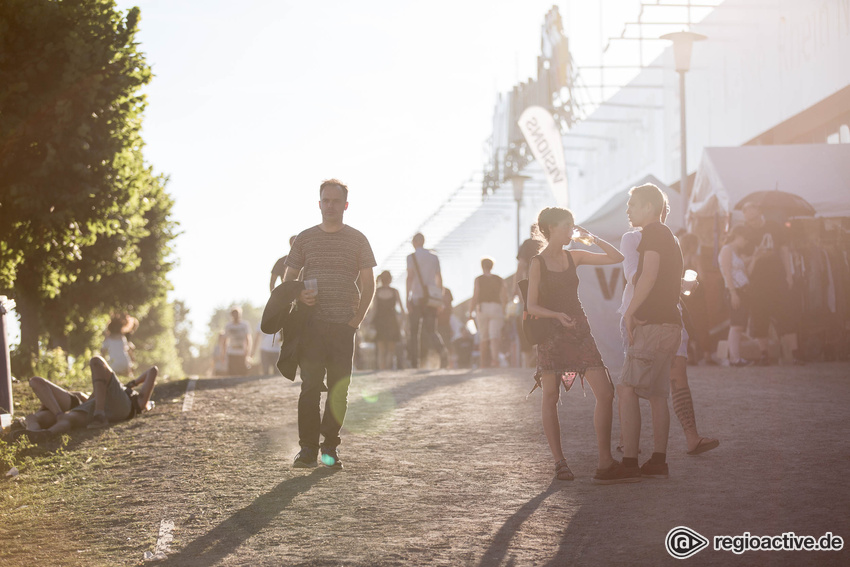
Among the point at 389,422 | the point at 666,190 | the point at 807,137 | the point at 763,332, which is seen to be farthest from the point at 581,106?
the point at 389,422

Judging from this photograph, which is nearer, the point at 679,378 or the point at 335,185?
the point at 679,378

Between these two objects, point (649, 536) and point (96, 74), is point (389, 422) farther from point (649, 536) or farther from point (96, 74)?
point (96, 74)

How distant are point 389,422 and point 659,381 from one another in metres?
3.59

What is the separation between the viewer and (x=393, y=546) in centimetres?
549

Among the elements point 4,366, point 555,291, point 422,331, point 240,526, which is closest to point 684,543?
point 555,291

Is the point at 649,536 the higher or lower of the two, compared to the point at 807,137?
lower

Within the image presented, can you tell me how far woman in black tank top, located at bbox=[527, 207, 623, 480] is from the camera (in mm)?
6840

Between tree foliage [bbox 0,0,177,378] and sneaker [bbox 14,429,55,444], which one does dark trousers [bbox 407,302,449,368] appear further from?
sneaker [bbox 14,429,55,444]

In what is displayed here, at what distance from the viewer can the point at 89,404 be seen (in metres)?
10.4

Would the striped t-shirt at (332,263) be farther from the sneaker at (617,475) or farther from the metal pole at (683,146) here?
the metal pole at (683,146)

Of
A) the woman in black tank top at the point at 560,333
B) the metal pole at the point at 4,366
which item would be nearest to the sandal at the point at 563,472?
the woman in black tank top at the point at 560,333

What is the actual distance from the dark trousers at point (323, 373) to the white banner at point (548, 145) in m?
17.8

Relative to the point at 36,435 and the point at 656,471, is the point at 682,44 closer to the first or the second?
the point at 36,435

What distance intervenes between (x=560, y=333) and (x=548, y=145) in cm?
1977
